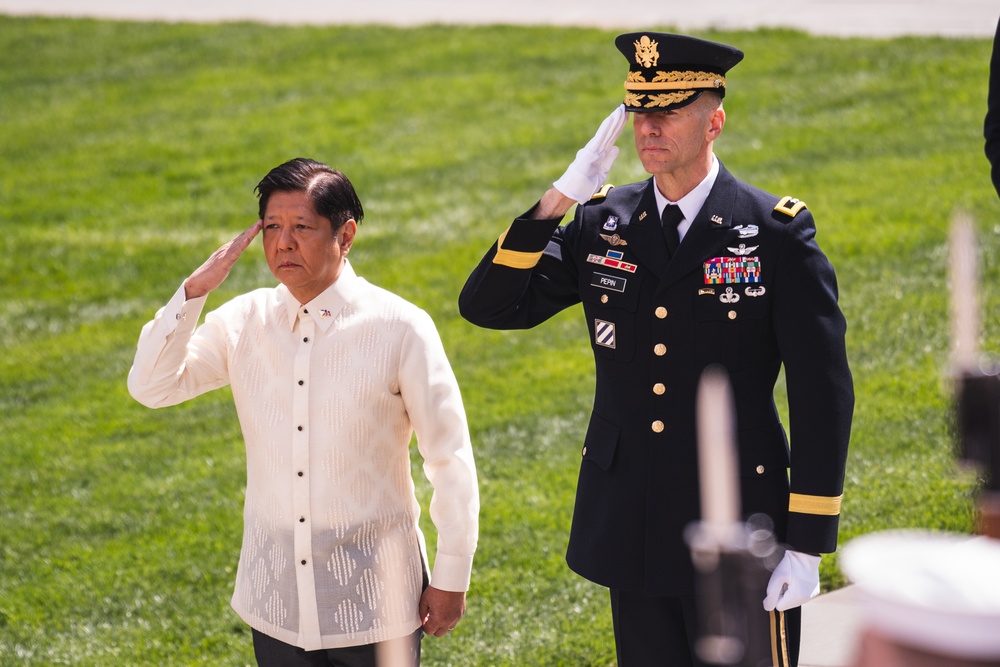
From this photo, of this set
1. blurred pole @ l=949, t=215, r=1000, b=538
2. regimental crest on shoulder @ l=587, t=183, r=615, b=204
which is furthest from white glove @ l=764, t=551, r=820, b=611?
blurred pole @ l=949, t=215, r=1000, b=538

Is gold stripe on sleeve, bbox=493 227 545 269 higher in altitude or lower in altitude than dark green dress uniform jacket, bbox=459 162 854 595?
higher

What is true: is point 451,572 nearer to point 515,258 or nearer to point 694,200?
point 515,258

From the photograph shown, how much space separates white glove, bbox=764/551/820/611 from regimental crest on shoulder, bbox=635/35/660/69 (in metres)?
1.16

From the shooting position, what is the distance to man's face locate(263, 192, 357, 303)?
3.24 m

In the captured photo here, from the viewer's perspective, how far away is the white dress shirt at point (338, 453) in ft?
10.8

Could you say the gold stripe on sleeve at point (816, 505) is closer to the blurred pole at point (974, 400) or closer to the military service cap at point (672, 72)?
the military service cap at point (672, 72)

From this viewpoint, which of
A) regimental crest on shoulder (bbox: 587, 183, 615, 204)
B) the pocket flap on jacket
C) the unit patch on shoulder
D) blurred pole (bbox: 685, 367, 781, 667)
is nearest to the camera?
blurred pole (bbox: 685, 367, 781, 667)

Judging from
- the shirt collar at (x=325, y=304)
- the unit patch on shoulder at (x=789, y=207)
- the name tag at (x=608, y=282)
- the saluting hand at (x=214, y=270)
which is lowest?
the shirt collar at (x=325, y=304)

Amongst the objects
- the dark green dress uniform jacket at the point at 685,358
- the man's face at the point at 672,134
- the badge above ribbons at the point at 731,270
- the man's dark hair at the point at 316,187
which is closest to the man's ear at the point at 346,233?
the man's dark hair at the point at 316,187

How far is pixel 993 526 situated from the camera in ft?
3.94

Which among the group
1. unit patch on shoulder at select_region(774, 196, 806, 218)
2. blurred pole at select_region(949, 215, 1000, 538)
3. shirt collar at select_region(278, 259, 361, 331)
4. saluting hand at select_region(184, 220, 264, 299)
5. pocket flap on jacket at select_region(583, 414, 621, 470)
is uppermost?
blurred pole at select_region(949, 215, 1000, 538)

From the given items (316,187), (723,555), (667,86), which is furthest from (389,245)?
(723,555)

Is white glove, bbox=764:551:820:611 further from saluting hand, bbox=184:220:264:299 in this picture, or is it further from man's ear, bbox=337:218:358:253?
saluting hand, bbox=184:220:264:299

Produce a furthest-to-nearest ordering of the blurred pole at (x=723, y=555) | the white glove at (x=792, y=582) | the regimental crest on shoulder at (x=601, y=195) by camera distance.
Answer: the regimental crest on shoulder at (x=601, y=195) < the white glove at (x=792, y=582) < the blurred pole at (x=723, y=555)
